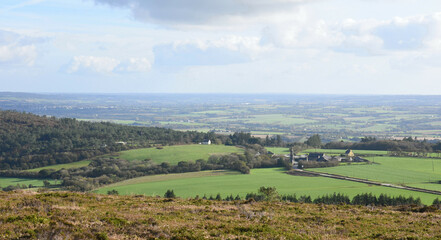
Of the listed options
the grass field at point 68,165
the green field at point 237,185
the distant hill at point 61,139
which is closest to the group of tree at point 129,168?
the grass field at point 68,165

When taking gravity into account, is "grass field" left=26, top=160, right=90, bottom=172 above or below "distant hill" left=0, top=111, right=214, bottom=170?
below

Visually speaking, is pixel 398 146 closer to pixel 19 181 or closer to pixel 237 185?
pixel 237 185

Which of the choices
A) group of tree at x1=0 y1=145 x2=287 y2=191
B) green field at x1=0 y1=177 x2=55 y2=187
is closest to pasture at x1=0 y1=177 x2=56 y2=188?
green field at x1=0 y1=177 x2=55 y2=187

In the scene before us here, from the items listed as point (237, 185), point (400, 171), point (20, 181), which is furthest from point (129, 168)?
point (400, 171)

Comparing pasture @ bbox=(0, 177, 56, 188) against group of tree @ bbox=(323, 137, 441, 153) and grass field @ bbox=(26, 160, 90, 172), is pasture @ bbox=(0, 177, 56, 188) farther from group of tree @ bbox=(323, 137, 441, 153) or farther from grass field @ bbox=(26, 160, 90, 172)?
group of tree @ bbox=(323, 137, 441, 153)

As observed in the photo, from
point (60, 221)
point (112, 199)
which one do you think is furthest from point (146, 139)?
point (60, 221)

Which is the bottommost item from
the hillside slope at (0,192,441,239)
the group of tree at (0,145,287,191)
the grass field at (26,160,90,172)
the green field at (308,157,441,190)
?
the grass field at (26,160,90,172)
